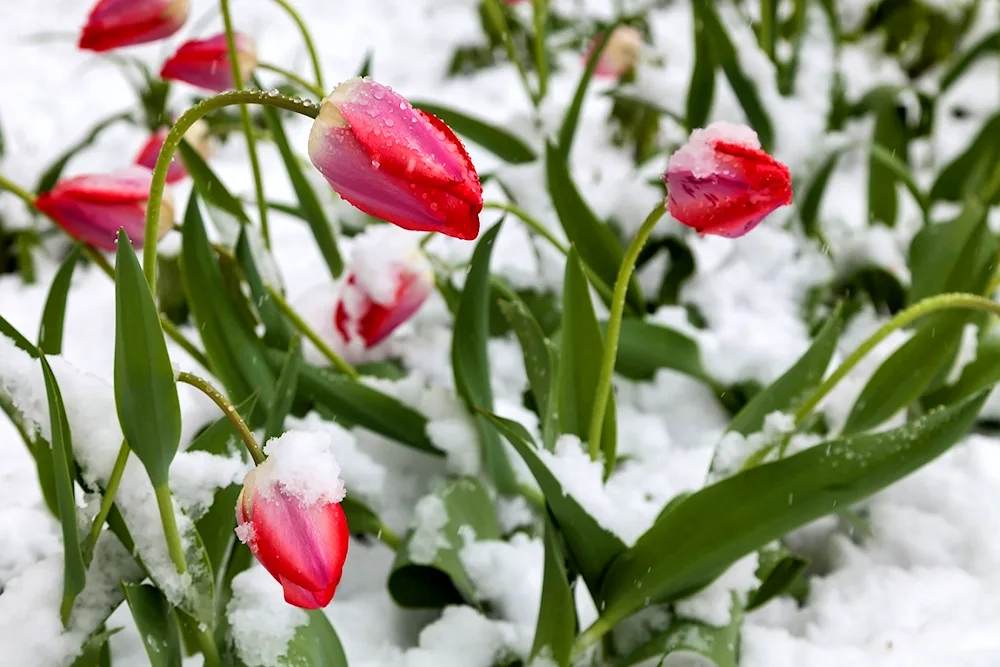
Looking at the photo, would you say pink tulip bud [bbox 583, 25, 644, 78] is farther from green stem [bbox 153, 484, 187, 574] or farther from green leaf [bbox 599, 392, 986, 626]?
green stem [bbox 153, 484, 187, 574]

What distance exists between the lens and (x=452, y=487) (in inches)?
25.2

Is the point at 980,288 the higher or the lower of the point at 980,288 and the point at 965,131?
the higher

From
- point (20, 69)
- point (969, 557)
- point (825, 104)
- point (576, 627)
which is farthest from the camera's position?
point (20, 69)

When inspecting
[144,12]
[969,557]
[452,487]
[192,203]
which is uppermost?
[144,12]

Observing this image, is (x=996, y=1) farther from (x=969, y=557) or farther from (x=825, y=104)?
(x=969, y=557)

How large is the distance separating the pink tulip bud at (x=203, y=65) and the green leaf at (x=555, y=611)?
0.45 metres

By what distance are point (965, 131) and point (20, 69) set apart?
1802mm

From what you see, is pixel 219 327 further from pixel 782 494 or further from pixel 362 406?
pixel 782 494

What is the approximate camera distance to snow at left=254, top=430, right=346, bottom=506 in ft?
1.22

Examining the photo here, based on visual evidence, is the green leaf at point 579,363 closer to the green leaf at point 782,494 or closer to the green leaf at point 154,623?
the green leaf at point 782,494

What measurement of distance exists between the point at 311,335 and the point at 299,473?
34cm

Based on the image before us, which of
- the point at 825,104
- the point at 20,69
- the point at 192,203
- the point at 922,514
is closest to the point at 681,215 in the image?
the point at 192,203

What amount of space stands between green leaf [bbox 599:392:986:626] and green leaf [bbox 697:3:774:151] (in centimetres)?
64

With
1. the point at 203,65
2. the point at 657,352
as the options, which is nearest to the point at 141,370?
the point at 203,65
